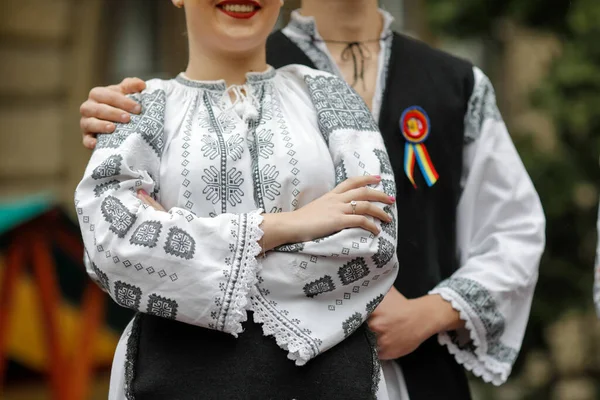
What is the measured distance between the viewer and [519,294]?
176 cm

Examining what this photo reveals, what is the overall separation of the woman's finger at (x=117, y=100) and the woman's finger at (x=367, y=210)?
14.5 inches

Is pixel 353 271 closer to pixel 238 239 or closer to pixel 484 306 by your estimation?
pixel 238 239

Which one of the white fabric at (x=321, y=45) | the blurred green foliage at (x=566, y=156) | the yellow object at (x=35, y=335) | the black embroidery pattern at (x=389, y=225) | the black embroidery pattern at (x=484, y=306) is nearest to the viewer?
the black embroidery pattern at (x=389, y=225)

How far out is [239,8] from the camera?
1469 mm

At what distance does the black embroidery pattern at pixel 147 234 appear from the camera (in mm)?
1315

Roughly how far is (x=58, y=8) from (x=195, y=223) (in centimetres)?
368

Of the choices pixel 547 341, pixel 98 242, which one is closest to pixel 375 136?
pixel 98 242

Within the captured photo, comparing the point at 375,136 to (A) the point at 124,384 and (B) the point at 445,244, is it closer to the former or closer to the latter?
(B) the point at 445,244

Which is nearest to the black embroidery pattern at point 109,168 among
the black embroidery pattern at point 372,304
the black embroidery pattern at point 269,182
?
the black embroidery pattern at point 269,182

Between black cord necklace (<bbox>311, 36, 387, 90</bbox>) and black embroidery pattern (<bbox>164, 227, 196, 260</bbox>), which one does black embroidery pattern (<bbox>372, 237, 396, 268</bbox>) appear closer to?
black embroidery pattern (<bbox>164, 227, 196, 260</bbox>)

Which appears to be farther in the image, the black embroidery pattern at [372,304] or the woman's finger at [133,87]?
the woman's finger at [133,87]

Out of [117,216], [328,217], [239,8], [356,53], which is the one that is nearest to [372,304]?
[328,217]

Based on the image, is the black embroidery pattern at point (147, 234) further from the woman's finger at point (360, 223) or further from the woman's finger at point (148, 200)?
the woman's finger at point (360, 223)

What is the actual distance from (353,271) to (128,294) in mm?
326
